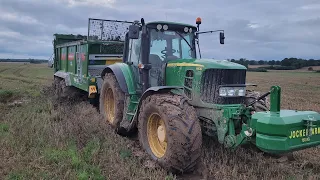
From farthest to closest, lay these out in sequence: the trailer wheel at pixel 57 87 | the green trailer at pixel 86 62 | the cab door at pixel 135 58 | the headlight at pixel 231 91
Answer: the trailer wheel at pixel 57 87, the green trailer at pixel 86 62, the cab door at pixel 135 58, the headlight at pixel 231 91

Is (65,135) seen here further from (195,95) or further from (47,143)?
(195,95)

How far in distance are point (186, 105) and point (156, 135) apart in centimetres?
101

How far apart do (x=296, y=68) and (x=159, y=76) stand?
5427cm

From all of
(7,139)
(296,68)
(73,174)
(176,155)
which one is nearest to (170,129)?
(176,155)

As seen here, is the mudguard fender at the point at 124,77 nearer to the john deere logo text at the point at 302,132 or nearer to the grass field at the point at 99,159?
the grass field at the point at 99,159

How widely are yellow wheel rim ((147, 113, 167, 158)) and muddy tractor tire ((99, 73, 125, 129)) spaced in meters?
1.45

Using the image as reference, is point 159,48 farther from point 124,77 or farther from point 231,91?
point 231,91

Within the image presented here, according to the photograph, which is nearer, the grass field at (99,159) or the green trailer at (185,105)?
the green trailer at (185,105)

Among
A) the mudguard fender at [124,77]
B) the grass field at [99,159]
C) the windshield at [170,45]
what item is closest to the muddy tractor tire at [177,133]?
the grass field at [99,159]

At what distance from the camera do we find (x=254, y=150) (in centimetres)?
583

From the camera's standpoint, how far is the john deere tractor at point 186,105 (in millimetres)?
4406

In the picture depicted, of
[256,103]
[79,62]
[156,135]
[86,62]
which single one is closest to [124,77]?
[156,135]

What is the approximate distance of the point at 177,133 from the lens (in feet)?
15.8

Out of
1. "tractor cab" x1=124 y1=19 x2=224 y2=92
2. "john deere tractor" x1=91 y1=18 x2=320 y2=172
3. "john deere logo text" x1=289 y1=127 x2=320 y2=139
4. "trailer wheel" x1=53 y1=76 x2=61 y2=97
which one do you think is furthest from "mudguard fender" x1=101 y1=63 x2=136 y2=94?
→ "trailer wheel" x1=53 y1=76 x2=61 y2=97
